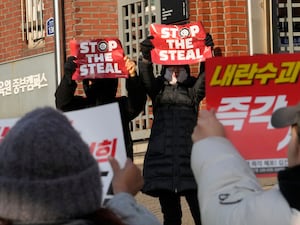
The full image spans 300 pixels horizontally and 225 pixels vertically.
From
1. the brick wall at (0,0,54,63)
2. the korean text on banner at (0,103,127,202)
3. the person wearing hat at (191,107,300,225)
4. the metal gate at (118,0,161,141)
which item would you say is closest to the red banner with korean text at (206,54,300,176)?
the korean text on banner at (0,103,127,202)

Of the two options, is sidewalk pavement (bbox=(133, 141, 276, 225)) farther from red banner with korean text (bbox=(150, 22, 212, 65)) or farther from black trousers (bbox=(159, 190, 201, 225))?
red banner with korean text (bbox=(150, 22, 212, 65))

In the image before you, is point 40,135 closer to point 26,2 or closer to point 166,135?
point 166,135

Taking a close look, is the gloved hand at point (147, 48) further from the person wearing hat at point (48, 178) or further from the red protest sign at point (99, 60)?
the person wearing hat at point (48, 178)

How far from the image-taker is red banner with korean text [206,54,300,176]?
3.88 metres

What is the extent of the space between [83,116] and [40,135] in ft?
6.62

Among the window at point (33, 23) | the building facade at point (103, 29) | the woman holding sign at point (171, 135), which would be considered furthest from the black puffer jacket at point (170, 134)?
the window at point (33, 23)

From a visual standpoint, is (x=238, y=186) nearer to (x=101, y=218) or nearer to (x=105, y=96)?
(x=101, y=218)

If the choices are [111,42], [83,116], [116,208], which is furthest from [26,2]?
[116,208]

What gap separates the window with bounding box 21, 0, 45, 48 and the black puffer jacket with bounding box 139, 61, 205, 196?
5.85 meters

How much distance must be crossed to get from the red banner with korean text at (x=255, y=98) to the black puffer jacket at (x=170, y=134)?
2514 mm

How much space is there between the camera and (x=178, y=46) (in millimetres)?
6629

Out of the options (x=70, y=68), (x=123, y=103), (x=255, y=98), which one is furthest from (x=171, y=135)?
(x=255, y=98)

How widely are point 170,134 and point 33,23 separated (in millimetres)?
6567

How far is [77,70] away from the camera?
646 centimetres
